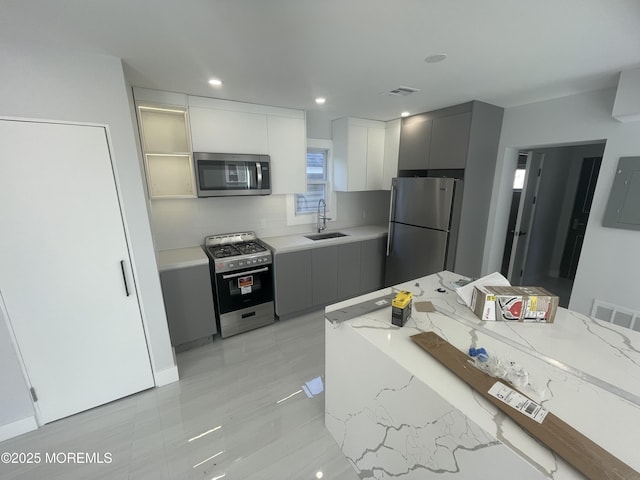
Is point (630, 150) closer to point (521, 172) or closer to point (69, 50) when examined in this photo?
point (521, 172)

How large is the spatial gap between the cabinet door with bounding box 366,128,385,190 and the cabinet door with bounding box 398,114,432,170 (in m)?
0.31

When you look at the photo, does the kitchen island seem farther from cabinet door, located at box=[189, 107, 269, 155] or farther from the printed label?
cabinet door, located at box=[189, 107, 269, 155]

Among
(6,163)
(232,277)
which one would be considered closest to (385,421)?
(232,277)

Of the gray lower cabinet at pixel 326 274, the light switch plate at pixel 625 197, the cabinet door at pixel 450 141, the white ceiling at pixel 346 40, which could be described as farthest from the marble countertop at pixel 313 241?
the light switch plate at pixel 625 197

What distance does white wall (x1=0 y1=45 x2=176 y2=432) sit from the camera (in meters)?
1.46

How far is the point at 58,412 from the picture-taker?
1888 millimetres

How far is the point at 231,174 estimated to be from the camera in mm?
2652

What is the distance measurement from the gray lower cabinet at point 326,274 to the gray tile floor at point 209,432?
0.75m

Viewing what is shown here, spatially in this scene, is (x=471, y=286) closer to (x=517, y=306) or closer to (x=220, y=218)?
(x=517, y=306)

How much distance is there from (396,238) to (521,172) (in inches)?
66.8

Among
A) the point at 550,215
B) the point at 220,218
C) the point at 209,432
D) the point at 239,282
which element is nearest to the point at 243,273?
the point at 239,282

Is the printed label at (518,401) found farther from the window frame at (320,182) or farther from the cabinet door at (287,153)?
the window frame at (320,182)

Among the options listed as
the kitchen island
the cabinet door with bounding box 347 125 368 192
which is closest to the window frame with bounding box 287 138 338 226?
the cabinet door with bounding box 347 125 368 192

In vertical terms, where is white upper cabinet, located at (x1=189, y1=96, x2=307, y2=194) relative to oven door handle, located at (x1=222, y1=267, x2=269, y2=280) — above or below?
above
